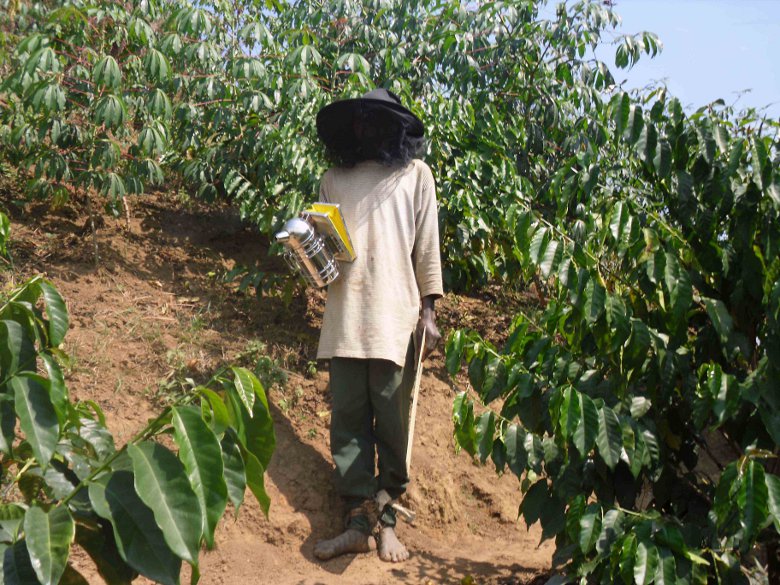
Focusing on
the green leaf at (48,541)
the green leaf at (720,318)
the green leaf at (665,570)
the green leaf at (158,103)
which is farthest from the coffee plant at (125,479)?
the green leaf at (158,103)

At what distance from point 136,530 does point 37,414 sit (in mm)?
306

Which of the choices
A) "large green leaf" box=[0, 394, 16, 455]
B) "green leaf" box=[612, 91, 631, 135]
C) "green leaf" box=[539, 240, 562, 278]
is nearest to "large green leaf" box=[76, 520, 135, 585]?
"large green leaf" box=[0, 394, 16, 455]

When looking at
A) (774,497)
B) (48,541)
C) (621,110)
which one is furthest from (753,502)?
(48,541)

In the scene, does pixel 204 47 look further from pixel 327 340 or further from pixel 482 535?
pixel 482 535

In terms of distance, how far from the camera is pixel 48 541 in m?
1.76

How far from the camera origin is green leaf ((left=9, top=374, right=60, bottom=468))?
6.04 feet

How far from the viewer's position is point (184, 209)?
6.47 m

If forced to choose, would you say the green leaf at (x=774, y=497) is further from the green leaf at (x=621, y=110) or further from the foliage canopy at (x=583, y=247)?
the green leaf at (x=621, y=110)

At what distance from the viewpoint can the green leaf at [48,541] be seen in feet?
5.67

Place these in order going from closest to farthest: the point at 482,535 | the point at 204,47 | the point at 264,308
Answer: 1. the point at 482,535
2. the point at 204,47
3. the point at 264,308

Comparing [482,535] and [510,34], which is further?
[510,34]

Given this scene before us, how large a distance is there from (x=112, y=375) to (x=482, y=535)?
195 cm

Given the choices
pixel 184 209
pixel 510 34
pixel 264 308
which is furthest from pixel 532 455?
pixel 184 209

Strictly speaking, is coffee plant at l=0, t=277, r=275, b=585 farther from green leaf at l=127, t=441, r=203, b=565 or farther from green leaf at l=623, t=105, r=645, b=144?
green leaf at l=623, t=105, r=645, b=144
